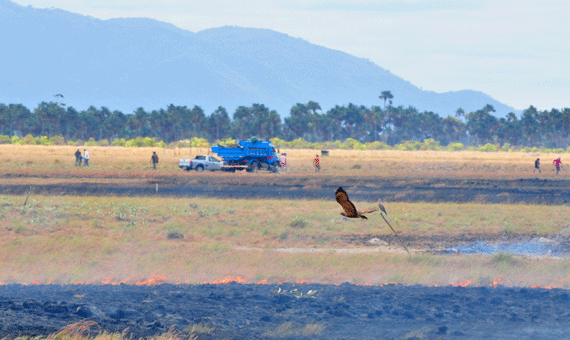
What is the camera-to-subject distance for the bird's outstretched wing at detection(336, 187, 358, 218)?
388 centimetres

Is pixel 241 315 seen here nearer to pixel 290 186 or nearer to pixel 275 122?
pixel 290 186

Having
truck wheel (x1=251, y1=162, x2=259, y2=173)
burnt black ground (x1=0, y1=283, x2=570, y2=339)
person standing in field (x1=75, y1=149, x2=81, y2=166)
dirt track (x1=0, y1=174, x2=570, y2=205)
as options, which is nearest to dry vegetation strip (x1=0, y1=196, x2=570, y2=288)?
burnt black ground (x1=0, y1=283, x2=570, y2=339)

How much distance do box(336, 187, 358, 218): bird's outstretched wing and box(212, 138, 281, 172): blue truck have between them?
1939 inches

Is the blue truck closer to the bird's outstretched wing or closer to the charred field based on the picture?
the charred field

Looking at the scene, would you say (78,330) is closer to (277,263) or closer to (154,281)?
(154,281)

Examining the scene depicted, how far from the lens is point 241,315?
13.6m

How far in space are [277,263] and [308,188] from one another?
68.9 ft

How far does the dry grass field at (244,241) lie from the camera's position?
1961cm

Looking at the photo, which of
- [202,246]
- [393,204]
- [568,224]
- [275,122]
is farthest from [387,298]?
[275,122]

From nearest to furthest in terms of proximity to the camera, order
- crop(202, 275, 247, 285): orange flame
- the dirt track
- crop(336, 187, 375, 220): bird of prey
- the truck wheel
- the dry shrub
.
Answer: crop(336, 187, 375, 220): bird of prey → the dry shrub → crop(202, 275, 247, 285): orange flame → the dirt track → the truck wheel

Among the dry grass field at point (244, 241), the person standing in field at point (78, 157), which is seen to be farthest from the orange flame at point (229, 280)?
the person standing in field at point (78, 157)

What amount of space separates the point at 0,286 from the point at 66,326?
7.46m

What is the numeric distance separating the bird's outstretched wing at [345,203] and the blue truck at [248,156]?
49.2m

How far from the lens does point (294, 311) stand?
559 inches
